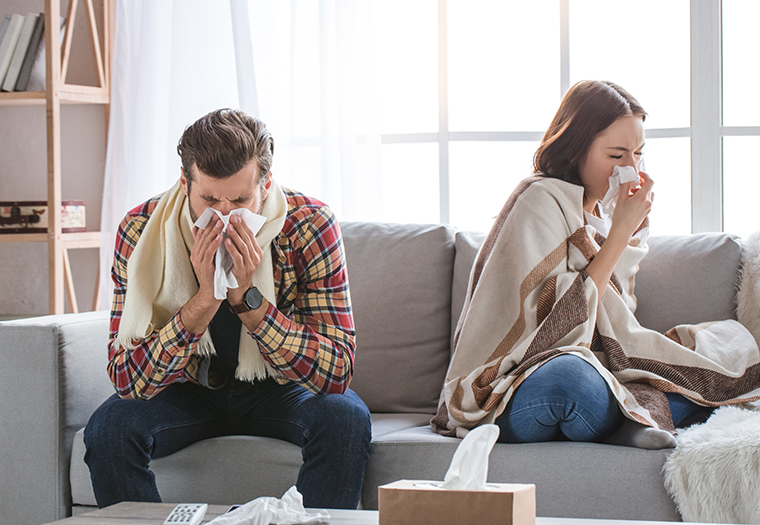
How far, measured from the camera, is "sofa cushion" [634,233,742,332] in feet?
5.91

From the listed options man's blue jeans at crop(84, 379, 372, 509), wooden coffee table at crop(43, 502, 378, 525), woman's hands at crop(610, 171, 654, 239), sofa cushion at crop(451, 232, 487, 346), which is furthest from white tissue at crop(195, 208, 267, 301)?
woman's hands at crop(610, 171, 654, 239)

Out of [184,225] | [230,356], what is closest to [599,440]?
[230,356]

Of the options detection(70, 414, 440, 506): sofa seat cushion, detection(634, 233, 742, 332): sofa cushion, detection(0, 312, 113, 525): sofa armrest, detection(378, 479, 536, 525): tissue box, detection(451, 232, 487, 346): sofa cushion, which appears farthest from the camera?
detection(451, 232, 487, 346): sofa cushion

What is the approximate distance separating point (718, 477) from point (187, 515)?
2.92ft

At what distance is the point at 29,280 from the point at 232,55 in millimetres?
1112

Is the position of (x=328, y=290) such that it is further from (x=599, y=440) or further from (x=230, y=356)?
(x=599, y=440)

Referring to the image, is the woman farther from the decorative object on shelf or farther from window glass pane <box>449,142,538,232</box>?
the decorative object on shelf

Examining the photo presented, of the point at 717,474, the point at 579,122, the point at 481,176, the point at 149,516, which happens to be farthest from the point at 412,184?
the point at 149,516

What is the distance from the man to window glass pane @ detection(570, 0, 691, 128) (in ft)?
4.26

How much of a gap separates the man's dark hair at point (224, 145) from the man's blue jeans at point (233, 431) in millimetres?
450

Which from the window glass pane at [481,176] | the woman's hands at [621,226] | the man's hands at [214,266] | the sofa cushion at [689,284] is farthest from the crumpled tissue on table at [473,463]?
the window glass pane at [481,176]

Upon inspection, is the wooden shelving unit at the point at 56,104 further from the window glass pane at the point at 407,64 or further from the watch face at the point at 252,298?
the watch face at the point at 252,298

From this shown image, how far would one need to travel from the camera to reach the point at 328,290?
5.05 ft

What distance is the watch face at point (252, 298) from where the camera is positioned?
1.44 m
